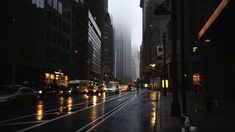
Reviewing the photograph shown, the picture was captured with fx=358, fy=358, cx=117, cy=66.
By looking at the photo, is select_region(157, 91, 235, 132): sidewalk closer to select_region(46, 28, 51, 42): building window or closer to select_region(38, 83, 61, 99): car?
select_region(38, 83, 61, 99): car

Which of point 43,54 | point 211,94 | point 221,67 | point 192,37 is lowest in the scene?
point 211,94

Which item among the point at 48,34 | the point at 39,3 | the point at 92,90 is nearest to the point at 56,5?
the point at 48,34

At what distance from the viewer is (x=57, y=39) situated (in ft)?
254

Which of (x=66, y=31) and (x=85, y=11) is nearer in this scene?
(x=66, y=31)

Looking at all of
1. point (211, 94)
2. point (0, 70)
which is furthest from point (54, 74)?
point (211, 94)

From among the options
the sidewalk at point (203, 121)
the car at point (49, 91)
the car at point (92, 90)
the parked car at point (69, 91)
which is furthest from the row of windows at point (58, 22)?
the sidewalk at point (203, 121)

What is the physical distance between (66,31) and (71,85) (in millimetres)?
29366

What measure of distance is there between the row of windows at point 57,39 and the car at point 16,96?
139 ft

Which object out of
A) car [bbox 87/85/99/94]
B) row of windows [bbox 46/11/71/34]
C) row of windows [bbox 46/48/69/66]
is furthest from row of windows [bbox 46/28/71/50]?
car [bbox 87/85/99/94]

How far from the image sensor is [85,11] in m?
128

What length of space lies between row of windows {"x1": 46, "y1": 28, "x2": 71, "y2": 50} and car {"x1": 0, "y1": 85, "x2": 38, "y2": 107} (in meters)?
42.3

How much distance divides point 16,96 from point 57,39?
52.2m

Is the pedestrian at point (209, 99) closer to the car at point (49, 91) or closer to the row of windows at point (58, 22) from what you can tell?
the car at point (49, 91)

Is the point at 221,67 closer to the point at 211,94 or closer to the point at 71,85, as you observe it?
the point at 211,94
